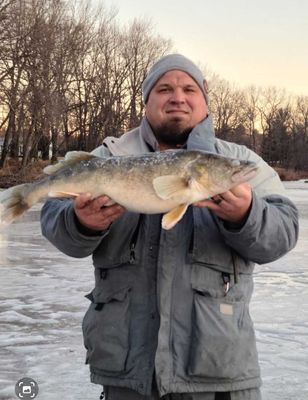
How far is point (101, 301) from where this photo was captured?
105 inches

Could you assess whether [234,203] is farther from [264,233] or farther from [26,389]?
[26,389]

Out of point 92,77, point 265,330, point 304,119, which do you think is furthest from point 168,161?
point 304,119

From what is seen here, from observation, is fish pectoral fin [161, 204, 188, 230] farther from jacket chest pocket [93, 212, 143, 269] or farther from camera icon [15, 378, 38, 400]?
camera icon [15, 378, 38, 400]

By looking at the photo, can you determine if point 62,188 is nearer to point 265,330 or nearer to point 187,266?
point 187,266

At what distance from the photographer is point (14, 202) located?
3.02m

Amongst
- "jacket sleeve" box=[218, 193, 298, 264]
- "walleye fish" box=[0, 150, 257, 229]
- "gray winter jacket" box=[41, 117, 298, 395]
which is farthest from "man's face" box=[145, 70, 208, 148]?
"jacket sleeve" box=[218, 193, 298, 264]

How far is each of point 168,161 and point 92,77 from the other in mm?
54209

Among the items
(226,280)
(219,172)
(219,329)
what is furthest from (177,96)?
(219,329)

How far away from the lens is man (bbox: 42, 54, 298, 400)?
8.23 ft

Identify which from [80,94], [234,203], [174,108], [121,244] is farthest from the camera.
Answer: [80,94]

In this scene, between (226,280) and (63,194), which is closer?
(226,280)

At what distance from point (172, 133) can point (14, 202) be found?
881 mm

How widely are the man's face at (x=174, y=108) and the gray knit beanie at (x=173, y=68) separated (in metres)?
0.02

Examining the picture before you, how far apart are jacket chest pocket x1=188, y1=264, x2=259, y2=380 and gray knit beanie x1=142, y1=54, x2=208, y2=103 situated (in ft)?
3.15
